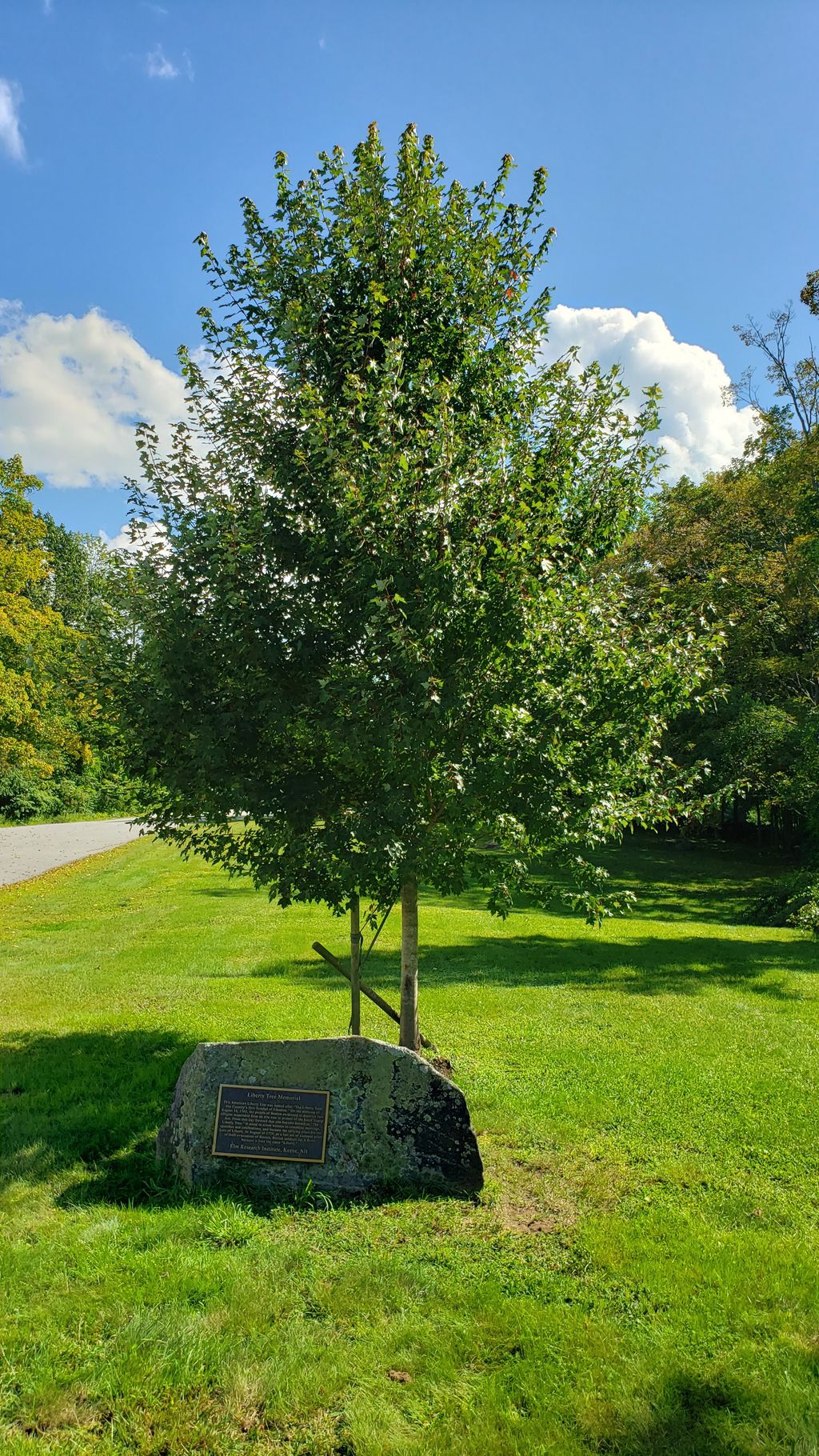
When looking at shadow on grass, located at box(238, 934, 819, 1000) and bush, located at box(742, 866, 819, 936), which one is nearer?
shadow on grass, located at box(238, 934, 819, 1000)

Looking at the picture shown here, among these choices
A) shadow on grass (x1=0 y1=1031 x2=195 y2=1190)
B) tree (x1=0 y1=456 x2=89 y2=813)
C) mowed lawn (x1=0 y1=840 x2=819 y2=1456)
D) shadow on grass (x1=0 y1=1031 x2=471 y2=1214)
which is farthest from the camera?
tree (x1=0 y1=456 x2=89 y2=813)

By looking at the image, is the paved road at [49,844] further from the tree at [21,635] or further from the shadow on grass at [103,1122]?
the shadow on grass at [103,1122]

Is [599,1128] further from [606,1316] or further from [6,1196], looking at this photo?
[6,1196]

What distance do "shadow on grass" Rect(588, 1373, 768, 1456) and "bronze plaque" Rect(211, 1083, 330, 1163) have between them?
2341 mm

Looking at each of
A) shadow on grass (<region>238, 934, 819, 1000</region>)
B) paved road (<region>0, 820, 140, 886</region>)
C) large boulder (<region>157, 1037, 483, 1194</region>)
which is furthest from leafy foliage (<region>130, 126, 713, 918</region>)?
paved road (<region>0, 820, 140, 886</region>)

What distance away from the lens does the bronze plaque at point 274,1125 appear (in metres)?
5.09

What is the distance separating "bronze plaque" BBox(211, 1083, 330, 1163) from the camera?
16.7 ft

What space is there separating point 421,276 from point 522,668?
2.91 m

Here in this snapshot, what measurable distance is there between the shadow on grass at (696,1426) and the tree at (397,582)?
9.63 feet

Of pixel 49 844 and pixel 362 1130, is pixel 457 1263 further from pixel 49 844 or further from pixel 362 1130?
pixel 49 844

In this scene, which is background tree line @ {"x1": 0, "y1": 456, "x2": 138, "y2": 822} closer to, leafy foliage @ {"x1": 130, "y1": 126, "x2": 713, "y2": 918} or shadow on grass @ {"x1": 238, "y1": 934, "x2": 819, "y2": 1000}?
leafy foliage @ {"x1": 130, "y1": 126, "x2": 713, "y2": 918}

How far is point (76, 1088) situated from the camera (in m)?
6.67

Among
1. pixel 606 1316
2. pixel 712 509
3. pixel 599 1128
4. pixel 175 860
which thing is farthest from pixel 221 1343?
pixel 712 509

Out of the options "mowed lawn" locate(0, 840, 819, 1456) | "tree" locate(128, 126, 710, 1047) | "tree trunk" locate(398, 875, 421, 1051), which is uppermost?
"tree" locate(128, 126, 710, 1047)
